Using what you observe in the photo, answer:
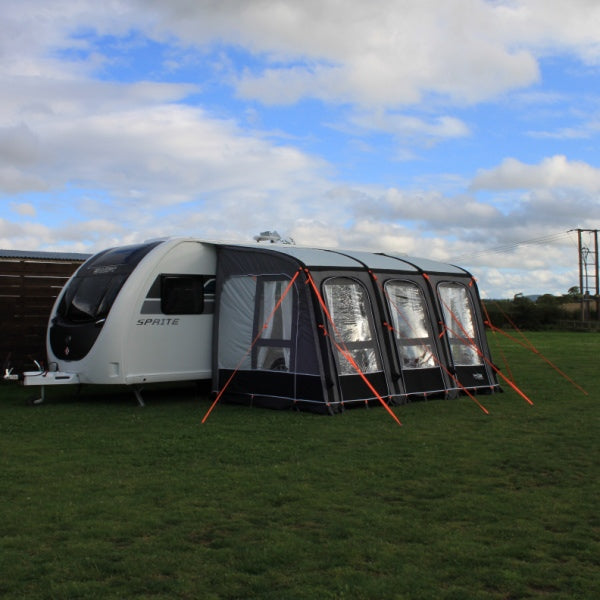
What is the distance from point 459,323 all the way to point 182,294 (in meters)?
4.33

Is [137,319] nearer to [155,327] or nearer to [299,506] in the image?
[155,327]

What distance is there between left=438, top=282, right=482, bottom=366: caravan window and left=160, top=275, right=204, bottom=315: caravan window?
3.72 meters

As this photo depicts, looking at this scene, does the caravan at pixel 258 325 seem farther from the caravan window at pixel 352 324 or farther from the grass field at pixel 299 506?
the grass field at pixel 299 506

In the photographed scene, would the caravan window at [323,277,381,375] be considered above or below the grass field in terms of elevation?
above

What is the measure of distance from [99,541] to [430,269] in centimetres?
820

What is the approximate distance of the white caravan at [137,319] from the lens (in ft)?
33.8

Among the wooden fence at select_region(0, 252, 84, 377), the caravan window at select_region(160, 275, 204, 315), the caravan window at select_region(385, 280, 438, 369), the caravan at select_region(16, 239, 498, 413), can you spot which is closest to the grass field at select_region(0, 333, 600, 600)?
the caravan at select_region(16, 239, 498, 413)

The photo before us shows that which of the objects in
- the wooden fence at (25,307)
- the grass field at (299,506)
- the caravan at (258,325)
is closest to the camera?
the grass field at (299,506)

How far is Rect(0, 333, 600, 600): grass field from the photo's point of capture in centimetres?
416

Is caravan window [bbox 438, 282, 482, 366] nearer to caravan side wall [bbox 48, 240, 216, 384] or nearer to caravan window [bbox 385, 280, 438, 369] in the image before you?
caravan window [bbox 385, 280, 438, 369]

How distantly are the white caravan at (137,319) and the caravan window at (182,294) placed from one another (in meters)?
0.01

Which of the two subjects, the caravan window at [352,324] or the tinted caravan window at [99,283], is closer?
the caravan window at [352,324]

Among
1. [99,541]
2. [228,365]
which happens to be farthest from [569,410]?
[99,541]

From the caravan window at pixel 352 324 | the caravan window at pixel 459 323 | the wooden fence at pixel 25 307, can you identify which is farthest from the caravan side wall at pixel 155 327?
the caravan window at pixel 459 323
